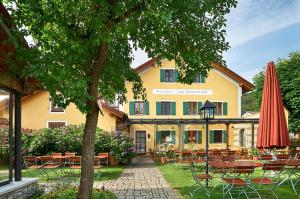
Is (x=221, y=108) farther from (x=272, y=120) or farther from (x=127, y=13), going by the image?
(x=127, y=13)

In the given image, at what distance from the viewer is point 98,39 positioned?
650cm

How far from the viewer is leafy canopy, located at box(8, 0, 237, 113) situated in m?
5.80

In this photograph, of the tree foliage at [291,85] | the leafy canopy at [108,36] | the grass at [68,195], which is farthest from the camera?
the tree foliage at [291,85]

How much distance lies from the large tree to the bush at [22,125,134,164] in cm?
993

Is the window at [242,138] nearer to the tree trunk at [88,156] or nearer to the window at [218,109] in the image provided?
the window at [218,109]

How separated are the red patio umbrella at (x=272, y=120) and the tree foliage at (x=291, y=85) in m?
11.8

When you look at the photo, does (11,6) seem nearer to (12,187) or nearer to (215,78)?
(12,187)

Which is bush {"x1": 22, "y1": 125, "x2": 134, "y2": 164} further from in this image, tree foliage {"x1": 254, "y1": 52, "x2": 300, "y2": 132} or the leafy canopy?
tree foliage {"x1": 254, "y1": 52, "x2": 300, "y2": 132}

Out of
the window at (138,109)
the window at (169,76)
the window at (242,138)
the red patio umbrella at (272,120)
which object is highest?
the window at (169,76)

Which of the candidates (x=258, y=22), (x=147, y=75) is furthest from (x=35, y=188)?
(x=147, y=75)

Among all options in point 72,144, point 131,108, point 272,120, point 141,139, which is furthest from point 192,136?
point 272,120

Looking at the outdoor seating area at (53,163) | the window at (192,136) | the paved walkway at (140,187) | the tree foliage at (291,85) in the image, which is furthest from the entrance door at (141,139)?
the paved walkway at (140,187)

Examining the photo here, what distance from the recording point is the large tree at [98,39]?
5812 mm

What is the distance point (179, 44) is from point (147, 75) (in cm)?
1955
